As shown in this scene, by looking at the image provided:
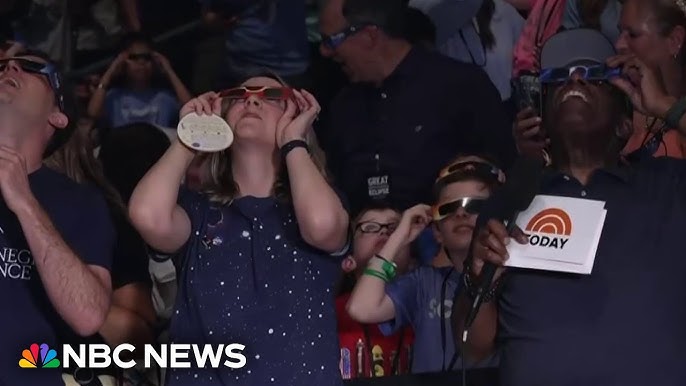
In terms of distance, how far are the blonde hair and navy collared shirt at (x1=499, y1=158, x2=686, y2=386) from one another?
76 cm

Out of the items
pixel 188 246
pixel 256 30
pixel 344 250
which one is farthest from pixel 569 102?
pixel 256 30

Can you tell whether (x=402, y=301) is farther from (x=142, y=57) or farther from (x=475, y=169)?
(x=142, y=57)

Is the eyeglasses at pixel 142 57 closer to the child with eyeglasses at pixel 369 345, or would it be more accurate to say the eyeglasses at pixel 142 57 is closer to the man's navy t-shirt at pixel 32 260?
the child with eyeglasses at pixel 369 345

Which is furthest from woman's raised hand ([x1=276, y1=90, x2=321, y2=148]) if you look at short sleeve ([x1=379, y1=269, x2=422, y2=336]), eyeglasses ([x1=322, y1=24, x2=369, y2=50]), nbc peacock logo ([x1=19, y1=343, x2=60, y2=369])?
eyeglasses ([x1=322, y1=24, x2=369, y2=50])

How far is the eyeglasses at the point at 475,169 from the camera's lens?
5402 millimetres

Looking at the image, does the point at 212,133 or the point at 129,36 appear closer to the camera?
the point at 212,133

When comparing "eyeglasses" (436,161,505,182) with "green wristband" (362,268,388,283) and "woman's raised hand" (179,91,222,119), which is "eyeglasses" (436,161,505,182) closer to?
"green wristband" (362,268,388,283)

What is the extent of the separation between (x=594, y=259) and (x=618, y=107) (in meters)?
0.52

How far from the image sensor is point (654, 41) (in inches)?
215

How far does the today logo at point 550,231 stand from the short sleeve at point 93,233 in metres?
1.29

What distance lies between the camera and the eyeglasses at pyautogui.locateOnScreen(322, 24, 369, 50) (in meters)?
6.20

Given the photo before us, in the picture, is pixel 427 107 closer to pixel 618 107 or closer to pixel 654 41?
pixel 654 41

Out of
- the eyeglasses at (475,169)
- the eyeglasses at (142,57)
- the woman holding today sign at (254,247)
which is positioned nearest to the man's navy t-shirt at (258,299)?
the woman holding today sign at (254,247)

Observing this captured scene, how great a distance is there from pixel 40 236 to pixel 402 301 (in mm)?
1372
